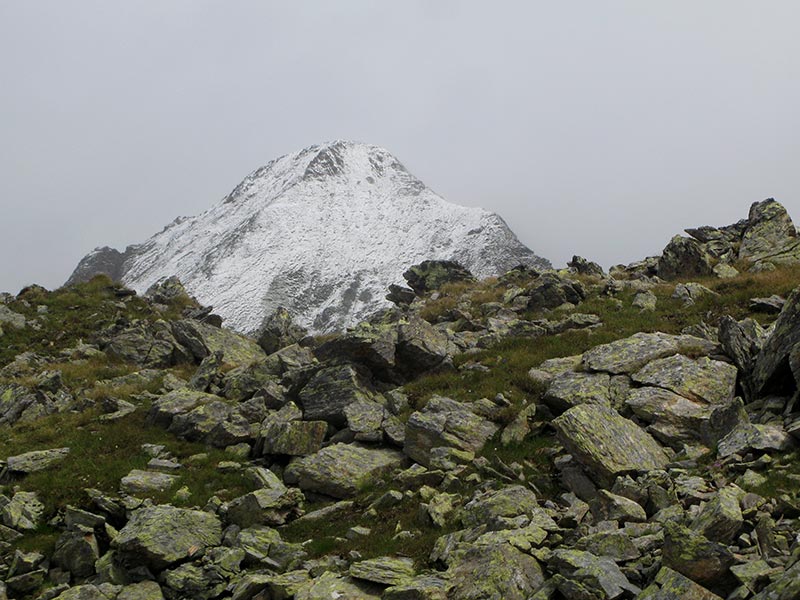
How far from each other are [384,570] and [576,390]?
985 cm

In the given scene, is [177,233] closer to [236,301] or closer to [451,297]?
[236,301]

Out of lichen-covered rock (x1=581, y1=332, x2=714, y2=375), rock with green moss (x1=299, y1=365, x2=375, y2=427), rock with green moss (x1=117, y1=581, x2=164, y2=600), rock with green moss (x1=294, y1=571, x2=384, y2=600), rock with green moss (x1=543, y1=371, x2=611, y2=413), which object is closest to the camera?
rock with green moss (x1=294, y1=571, x2=384, y2=600)

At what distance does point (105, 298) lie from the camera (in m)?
42.9

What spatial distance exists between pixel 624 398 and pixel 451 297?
77.8 ft

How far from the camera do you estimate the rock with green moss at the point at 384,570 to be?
1043 centimetres

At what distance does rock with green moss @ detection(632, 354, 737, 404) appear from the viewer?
16.3 metres

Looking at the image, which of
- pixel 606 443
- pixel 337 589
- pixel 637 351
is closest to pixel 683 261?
pixel 637 351

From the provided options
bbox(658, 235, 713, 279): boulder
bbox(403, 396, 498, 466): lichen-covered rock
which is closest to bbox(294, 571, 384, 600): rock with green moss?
bbox(403, 396, 498, 466): lichen-covered rock

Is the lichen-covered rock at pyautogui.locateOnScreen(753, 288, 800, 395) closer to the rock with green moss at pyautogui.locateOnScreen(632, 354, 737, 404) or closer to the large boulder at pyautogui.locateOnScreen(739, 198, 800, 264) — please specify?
the rock with green moss at pyautogui.locateOnScreen(632, 354, 737, 404)

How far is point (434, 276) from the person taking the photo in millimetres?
50812

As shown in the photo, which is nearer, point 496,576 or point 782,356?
point 496,576

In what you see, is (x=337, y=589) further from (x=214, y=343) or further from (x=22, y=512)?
(x=214, y=343)

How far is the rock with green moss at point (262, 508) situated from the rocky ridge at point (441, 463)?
2.4 inches

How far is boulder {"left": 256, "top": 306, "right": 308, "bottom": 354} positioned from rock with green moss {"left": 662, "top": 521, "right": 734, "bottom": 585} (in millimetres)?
29962
